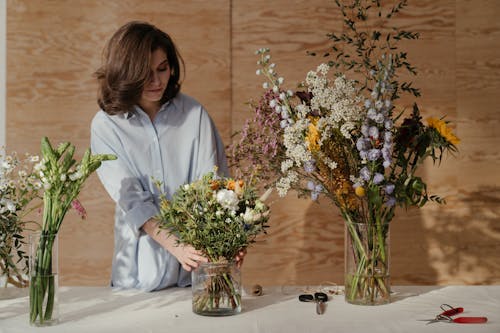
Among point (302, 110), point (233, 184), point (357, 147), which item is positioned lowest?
point (233, 184)

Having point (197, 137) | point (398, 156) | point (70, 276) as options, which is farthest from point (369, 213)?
point (70, 276)

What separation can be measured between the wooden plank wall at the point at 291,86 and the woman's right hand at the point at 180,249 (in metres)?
1.52

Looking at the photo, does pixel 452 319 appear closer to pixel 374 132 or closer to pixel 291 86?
pixel 374 132

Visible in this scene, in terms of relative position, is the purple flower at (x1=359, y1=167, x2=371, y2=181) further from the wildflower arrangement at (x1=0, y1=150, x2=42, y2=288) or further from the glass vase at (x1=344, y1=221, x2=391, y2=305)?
the wildflower arrangement at (x1=0, y1=150, x2=42, y2=288)

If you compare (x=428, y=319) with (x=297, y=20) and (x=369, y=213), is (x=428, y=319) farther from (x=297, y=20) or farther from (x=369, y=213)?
(x=297, y=20)

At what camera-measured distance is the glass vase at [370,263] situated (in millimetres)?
1781

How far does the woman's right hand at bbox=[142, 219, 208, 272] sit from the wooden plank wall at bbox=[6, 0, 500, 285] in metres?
1.52

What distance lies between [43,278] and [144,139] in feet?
2.68

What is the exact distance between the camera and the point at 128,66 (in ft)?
7.24

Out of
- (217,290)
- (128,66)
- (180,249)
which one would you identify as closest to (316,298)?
(217,290)

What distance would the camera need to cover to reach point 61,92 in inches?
138

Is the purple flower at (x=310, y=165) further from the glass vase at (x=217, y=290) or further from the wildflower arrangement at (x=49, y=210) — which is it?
the wildflower arrangement at (x=49, y=210)

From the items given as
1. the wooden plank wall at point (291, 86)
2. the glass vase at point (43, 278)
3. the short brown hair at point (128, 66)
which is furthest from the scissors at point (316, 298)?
the wooden plank wall at point (291, 86)

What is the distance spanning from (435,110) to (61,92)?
7.23ft
